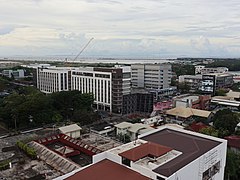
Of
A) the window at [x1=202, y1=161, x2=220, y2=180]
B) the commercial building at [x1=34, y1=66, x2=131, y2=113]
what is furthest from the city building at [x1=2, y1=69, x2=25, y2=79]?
the window at [x1=202, y1=161, x2=220, y2=180]

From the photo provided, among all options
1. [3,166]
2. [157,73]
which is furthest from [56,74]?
[3,166]

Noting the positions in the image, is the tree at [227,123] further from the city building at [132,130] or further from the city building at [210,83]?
the city building at [210,83]

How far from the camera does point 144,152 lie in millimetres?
10484

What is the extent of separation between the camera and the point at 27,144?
18.8 meters

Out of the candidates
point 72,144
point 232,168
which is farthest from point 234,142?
point 72,144

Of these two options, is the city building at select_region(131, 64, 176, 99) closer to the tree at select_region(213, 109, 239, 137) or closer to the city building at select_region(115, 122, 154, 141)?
the tree at select_region(213, 109, 239, 137)

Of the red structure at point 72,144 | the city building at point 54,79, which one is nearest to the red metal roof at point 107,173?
the red structure at point 72,144

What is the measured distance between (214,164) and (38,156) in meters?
11.1

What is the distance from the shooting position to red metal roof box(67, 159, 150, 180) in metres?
9.21

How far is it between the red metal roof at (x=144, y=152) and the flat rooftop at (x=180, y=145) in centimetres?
54

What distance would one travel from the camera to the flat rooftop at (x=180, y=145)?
31.5 ft

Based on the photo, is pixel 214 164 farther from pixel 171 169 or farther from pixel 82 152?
pixel 82 152

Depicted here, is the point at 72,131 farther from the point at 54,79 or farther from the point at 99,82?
the point at 54,79

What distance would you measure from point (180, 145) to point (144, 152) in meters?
2.22
